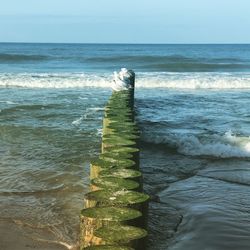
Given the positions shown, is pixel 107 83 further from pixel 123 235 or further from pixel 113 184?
pixel 123 235

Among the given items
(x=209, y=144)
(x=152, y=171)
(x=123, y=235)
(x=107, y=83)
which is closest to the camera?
(x=123, y=235)

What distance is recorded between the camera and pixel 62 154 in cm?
707

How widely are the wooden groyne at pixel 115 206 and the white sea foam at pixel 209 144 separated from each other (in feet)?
10.7

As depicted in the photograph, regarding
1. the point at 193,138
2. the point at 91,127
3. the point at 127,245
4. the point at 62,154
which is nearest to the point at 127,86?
the point at 91,127

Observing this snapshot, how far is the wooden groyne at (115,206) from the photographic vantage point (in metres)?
2.67

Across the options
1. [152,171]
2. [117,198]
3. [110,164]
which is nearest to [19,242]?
[110,164]

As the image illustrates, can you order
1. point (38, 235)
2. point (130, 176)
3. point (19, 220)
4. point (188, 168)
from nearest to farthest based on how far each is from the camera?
point (130, 176)
point (38, 235)
point (19, 220)
point (188, 168)

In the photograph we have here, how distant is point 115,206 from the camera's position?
3.06 meters

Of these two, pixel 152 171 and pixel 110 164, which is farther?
pixel 152 171

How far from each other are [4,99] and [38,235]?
11.1 metres

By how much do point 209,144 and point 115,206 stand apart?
17.1 ft

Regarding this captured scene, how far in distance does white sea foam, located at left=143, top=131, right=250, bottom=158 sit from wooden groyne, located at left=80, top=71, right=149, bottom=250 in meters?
3.27

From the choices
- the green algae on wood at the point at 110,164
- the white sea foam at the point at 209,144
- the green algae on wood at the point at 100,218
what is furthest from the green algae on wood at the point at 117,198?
the white sea foam at the point at 209,144

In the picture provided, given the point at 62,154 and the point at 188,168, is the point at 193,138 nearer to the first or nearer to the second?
the point at 188,168
